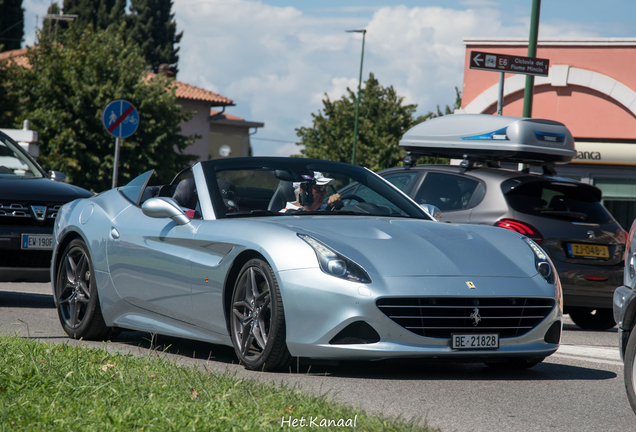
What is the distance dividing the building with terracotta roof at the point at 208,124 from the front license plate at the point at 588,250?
154ft

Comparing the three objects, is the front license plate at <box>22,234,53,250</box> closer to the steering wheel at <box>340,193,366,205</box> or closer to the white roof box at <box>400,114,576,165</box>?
the steering wheel at <box>340,193,366,205</box>

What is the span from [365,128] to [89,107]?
68.0 feet

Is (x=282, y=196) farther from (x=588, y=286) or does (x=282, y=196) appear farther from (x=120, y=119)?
(x=120, y=119)

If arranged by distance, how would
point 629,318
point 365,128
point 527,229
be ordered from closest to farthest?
1. point 629,318
2. point 527,229
3. point 365,128

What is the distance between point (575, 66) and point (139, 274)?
1745 cm

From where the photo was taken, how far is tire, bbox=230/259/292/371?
4.99 m

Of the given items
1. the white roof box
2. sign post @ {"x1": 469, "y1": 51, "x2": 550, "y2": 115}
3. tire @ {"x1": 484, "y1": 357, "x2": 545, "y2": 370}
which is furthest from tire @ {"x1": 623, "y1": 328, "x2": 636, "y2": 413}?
sign post @ {"x1": 469, "y1": 51, "x2": 550, "y2": 115}

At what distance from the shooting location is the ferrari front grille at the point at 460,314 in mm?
4852

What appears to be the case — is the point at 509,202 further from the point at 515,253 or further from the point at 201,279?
the point at 201,279

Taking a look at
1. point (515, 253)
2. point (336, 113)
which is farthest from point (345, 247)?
point (336, 113)

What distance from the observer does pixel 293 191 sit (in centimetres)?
613

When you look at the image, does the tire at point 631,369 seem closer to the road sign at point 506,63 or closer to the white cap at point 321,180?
the white cap at point 321,180

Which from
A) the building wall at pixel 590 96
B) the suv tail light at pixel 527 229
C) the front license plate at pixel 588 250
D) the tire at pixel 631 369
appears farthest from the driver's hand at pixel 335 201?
the building wall at pixel 590 96

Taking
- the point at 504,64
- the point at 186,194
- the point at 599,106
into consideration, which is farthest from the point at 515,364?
the point at 599,106
